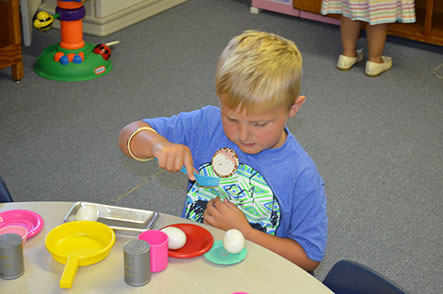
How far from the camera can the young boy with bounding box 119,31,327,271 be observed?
1.17 metres

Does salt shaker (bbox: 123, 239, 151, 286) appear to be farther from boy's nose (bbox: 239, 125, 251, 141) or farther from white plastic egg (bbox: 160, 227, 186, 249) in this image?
boy's nose (bbox: 239, 125, 251, 141)

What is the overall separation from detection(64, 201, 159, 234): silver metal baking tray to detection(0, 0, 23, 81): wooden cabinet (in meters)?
1.96

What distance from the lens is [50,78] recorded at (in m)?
3.12

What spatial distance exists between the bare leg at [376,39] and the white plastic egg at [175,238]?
2385 millimetres

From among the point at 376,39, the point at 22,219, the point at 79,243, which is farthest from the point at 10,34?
the point at 79,243

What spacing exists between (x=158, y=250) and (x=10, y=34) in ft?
7.19

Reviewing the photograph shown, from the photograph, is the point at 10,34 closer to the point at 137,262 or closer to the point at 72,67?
the point at 72,67

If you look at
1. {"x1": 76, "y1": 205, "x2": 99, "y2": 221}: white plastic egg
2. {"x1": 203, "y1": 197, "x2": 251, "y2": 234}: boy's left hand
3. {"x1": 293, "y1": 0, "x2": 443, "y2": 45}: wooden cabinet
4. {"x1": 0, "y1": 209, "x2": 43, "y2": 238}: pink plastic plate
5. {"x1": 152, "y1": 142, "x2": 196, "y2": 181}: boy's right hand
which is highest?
{"x1": 152, "y1": 142, "x2": 196, "y2": 181}: boy's right hand

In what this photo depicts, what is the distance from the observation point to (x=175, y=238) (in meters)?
1.07

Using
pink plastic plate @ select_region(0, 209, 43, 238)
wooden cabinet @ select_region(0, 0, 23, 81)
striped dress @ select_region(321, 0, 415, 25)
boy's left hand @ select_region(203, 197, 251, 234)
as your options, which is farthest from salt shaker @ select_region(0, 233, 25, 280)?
striped dress @ select_region(321, 0, 415, 25)

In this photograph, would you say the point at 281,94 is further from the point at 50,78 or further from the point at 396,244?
the point at 50,78

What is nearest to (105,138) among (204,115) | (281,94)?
(204,115)

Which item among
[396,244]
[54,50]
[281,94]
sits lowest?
[396,244]

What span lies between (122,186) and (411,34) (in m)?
2.03
